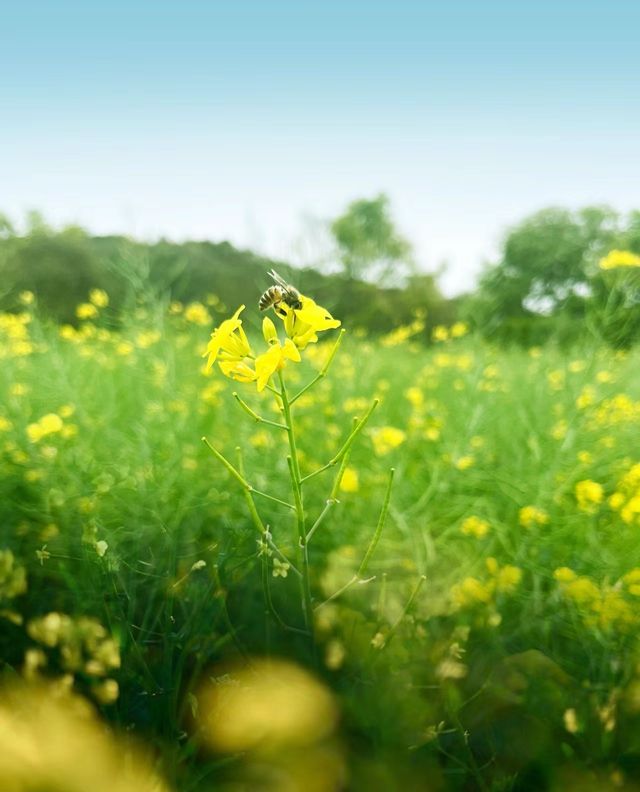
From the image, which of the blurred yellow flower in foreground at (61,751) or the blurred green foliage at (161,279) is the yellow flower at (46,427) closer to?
the blurred green foliage at (161,279)

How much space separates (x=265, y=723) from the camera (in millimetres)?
1044

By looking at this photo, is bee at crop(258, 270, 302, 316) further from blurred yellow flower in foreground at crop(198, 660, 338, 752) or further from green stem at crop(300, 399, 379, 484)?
blurred yellow flower in foreground at crop(198, 660, 338, 752)

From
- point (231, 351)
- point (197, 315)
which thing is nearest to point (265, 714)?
point (231, 351)

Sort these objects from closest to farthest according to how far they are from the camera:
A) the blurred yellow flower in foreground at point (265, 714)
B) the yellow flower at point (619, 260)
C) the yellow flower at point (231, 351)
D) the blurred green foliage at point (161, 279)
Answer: the yellow flower at point (231, 351)
the blurred yellow flower in foreground at point (265, 714)
the yellow flower at point (619, 260)
the blurred green foliage at point (161, 279)

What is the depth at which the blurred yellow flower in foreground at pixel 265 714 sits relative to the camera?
105cm

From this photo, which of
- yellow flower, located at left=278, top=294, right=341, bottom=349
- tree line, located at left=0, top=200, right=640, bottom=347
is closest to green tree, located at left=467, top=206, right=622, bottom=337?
tree line, located at left=0, top=200, right=640, bottom=347

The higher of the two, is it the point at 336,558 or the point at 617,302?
the point at 617,302

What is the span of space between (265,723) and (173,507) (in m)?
1.27

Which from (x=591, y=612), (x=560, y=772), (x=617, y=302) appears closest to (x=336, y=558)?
(x=591, y=612)

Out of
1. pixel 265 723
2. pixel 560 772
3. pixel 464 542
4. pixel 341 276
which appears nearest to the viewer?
pixel 265 723

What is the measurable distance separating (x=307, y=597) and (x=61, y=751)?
1.32ft

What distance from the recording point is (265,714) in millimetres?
1049

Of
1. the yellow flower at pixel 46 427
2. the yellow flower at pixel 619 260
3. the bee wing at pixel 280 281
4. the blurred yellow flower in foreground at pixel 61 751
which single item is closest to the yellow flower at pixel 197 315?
the yellow flower at pixel 46 427

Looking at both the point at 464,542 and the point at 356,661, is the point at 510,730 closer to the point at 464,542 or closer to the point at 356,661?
the point at 356,661
